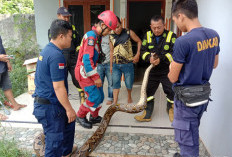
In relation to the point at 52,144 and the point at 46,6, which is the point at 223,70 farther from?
the point at 46,6

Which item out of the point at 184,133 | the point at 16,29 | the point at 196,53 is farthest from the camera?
the point at 16,29

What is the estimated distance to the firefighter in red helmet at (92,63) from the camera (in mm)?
3275

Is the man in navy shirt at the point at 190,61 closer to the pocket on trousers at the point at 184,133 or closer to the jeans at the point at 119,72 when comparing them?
the pocket on trousers at the point at 184,133

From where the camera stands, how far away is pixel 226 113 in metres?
2.58

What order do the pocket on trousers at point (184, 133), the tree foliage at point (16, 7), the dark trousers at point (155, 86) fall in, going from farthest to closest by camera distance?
the tree foliage at point (16, 7) < the dark trousers at point (155, 86) < the pocket on trousers at point (184, 133)

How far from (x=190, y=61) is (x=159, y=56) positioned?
1732 mm

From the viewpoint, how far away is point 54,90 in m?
2.36

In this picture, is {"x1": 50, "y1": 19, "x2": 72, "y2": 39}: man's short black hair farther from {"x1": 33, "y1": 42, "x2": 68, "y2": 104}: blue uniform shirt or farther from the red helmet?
the red helmet

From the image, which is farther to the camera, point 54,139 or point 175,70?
point 54,139

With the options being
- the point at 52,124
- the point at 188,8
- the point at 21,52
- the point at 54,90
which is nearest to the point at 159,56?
the point at 188,8

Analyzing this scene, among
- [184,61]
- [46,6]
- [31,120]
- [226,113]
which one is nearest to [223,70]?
[226,113]

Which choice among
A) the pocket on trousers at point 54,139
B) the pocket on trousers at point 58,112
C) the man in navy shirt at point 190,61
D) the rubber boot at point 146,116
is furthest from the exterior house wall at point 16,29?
the man in navy shirt at point 190,61

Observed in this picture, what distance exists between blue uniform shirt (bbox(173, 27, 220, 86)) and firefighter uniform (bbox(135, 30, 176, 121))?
1.58 meters

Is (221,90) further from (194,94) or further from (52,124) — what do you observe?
(52,124)
